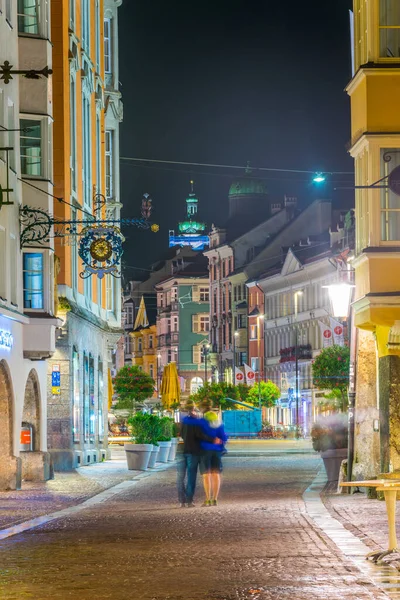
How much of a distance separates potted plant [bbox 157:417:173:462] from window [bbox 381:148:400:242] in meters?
18.2

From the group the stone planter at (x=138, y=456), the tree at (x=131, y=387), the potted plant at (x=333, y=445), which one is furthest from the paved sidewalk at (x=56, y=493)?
the tree at (x=131, y=387)

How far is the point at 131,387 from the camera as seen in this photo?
424 ft

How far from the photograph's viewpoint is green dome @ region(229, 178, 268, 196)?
532 feet

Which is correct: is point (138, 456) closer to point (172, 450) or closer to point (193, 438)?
point (172, 450)

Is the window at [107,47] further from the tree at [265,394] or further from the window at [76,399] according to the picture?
the tree at [265,394]

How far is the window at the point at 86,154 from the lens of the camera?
47.5 meters

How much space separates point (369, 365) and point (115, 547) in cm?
1130

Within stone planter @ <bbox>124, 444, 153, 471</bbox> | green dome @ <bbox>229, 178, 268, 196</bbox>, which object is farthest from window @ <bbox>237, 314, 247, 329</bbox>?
stone planter @ <bbox>124, 444, 153, 471</bbox>

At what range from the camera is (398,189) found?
24516 mm

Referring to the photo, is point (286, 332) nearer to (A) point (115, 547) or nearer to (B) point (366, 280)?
(B) point (366, 280)

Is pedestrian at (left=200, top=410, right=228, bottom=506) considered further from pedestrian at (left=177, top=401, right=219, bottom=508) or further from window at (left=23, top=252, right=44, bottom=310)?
window at (left=23, top=252, right=44, bottom=310)

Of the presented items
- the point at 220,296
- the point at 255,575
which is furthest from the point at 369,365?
the point at 220,296

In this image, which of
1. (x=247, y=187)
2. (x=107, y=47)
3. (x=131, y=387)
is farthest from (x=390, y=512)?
(x=247, y=187)

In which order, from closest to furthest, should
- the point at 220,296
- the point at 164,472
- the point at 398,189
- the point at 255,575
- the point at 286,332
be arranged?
the point at 255,575 < the point at 398,189 < the point at 164,472 < the point at 286,332 < the point at 220,296
